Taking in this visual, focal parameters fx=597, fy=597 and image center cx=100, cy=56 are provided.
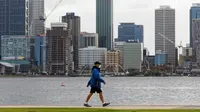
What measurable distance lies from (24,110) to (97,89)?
4738mm

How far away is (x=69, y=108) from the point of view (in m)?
27.2

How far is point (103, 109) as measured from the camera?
87.4ft

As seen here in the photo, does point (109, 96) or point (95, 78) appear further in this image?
point (109, 96)

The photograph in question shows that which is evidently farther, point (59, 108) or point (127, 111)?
point (59, 108)

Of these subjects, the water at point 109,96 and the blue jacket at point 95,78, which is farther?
the water at point 109,96

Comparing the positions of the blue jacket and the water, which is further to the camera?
the water

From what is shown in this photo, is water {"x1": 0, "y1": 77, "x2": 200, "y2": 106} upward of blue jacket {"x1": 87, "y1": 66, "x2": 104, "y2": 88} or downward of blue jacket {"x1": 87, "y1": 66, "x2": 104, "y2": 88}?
downward

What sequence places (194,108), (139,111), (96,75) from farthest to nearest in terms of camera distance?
(96,75), (194,108), (139,111)

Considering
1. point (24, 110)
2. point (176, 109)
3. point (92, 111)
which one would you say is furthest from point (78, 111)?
point (176, 109)

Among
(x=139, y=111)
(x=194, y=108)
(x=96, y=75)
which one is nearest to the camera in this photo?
(x=139, y=111)

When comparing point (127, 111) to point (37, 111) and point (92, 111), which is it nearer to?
point (92, 111)

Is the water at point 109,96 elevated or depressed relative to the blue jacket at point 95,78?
depressed

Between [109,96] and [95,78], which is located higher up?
[95,78]

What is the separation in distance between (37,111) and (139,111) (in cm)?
437
